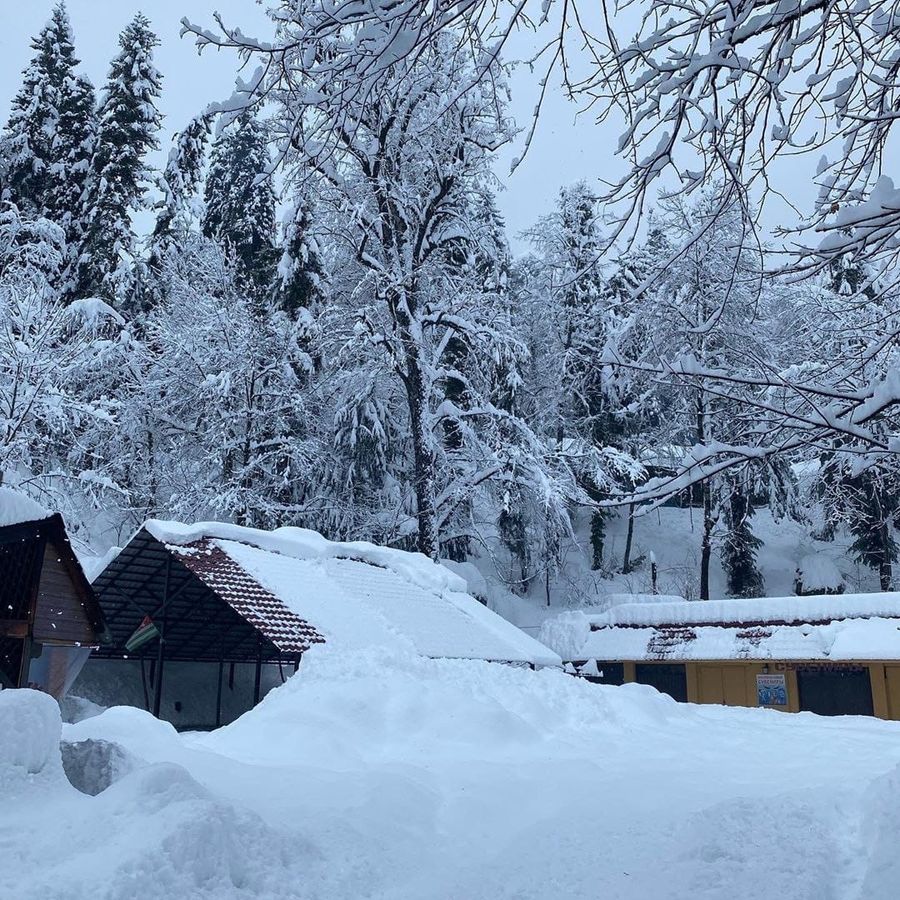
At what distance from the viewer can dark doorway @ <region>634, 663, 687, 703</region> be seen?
23.6 metres

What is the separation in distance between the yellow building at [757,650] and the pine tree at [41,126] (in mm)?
23393

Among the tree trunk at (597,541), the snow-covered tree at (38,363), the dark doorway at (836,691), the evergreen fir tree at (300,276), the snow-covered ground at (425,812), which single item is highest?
the evergreen fir tree at (300,276)

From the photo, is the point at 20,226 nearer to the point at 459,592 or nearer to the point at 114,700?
the point at 114,700

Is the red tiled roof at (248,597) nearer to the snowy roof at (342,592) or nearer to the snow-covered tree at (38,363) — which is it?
the snowy roof at (342,592)

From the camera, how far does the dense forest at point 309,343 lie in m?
21.8

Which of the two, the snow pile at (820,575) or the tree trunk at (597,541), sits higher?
the tree trunk at (597,541)

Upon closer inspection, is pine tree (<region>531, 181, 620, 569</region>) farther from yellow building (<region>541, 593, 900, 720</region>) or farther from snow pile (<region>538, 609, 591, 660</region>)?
yellow building (<region>541, 593, 900, 720</region>)

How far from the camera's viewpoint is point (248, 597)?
1457 cm

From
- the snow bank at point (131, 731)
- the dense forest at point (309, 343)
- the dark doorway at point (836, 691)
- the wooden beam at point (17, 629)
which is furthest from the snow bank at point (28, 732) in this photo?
the dark doorway at point (836, 691)

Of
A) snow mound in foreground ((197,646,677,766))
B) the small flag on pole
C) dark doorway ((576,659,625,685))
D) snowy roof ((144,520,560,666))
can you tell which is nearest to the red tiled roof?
snowy roof ((144,520,560,666))

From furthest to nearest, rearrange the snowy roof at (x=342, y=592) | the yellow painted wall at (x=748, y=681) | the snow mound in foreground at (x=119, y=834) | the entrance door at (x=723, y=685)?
the entrance door at (x=723, y=685) → the yellow painted wall at (x=748, y=681) → the snowy roof at (x=342, y=592) → the snow mound in foreground at (x=119, y=834)

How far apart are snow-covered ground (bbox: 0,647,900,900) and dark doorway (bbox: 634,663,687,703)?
13.7 meters

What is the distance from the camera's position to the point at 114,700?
68.2ft

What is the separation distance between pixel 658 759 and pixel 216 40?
783 centimetres
